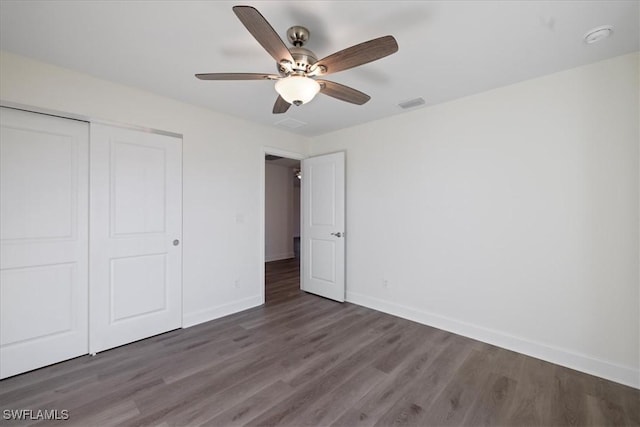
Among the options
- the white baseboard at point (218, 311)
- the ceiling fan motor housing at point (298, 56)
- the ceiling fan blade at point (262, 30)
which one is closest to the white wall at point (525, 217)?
the white baseboard at point (218, 311)

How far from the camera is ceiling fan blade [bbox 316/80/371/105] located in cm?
192

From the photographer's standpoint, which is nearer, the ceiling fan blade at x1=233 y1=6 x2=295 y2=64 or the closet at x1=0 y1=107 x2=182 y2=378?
the ceiling fan blade at x1=233 y1=6 x2=295 y2=64

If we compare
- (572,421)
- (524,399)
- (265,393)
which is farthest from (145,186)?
(572,421)

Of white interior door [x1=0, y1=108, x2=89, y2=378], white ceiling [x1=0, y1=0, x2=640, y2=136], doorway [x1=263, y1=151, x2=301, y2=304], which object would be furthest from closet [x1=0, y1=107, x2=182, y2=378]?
doorway [x1=263, y1=151, x2=301, y2=304]

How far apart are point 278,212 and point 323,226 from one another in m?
3.39

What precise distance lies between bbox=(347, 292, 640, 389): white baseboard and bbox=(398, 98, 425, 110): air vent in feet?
7.72

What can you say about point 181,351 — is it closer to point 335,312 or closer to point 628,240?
point 335,312

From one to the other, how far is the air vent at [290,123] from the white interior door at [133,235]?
1285 millimetres

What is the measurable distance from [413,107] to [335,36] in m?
1.60

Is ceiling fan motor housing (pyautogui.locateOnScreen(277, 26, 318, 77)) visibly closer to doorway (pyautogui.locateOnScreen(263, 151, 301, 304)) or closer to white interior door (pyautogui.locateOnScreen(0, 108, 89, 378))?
white interior door (pyautogui.locateOnScreen(0, 108, 89, 378))

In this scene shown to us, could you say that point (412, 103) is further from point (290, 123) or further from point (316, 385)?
point (316, 385)

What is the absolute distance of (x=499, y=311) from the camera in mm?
2689

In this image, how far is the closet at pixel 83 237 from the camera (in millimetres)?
2195

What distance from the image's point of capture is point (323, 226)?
13.6 feet
